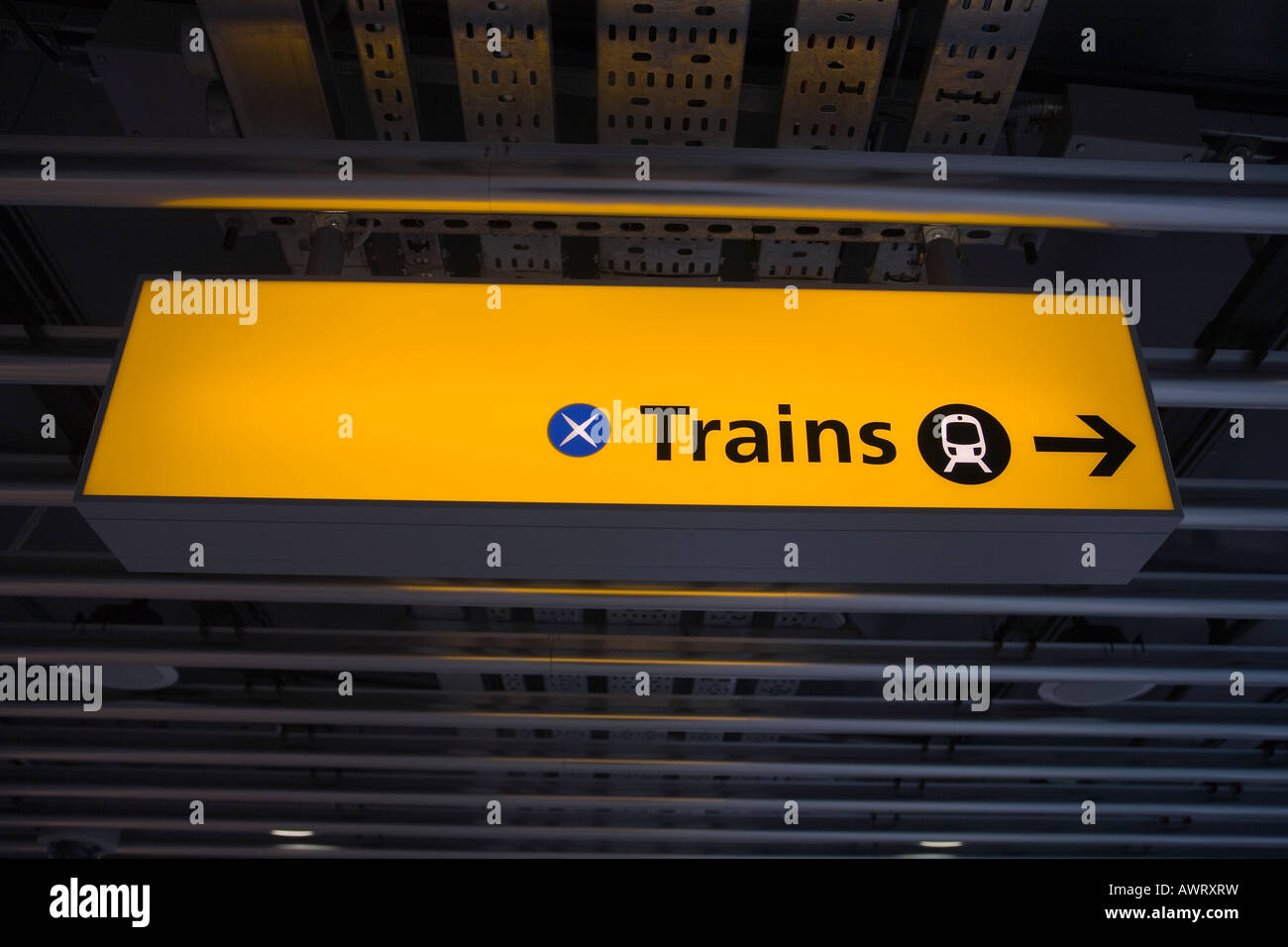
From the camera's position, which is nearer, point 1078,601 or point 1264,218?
point 1264,218

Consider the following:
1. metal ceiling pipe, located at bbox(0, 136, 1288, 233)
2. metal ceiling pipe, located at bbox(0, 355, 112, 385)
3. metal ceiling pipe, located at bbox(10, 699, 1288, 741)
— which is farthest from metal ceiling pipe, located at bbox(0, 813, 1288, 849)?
metal ceiling pipe, located at bbox(0, 136, 1288, 233)

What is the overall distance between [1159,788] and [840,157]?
573 cm

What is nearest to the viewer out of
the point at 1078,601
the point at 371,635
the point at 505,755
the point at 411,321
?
the point at 411,321

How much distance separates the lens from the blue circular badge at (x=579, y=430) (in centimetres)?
184

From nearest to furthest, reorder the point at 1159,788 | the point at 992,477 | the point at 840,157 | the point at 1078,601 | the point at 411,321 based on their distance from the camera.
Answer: the point at 992,477 < the point at 411,321 < the point at 840,157 < the point at 1078,601 < the point at 1159,788

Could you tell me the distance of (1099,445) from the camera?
1893 mm

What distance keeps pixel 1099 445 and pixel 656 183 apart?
127 centimetres

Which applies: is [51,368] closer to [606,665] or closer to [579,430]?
[579,430]

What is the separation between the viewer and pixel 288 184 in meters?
2.49

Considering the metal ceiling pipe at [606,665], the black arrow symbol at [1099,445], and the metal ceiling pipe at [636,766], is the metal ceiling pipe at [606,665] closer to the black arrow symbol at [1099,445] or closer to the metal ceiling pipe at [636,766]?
the metal ceiling pipe at [636,766]

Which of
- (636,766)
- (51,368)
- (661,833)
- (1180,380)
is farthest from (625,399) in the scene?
(661,833)

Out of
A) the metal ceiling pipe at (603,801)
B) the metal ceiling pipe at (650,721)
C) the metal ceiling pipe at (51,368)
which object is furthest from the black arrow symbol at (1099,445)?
the metal ceiling pipe at (603,801)
